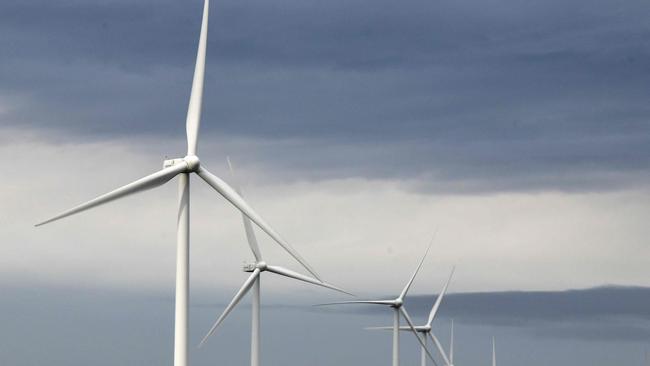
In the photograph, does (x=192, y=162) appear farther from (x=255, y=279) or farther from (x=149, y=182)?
(x=255, y=279)

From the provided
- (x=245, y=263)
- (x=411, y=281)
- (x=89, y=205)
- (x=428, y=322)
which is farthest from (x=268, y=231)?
(x=428, y=322)

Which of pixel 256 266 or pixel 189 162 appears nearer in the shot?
pixel 189 162

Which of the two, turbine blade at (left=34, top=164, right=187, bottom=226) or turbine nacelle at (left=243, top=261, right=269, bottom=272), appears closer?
turbine blade at (left=34, top=164, right=187, bottom=226)

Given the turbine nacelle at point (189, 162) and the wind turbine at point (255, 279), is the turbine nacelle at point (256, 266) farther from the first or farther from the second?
the turbine nacelle at point (189, 162)

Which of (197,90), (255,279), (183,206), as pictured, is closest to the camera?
(183,206)

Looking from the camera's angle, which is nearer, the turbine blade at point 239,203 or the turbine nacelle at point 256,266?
the turbine blade at point 239,203

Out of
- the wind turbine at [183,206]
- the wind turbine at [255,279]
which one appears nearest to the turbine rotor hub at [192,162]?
the wind turbine at [183,206]

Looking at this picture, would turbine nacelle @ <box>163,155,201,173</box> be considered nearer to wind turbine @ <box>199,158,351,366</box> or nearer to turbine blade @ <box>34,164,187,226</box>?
turbine blade @ <box>34,164,187,226</box>

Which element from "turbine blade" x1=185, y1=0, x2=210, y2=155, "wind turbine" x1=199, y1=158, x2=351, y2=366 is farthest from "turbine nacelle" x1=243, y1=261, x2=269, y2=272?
"turbine blade" x1=185, y1=0, x2=210, y2=155

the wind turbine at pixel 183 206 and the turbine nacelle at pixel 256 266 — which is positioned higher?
the turbine nacelle at pixel 256 266

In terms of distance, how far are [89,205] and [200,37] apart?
14.8 metres

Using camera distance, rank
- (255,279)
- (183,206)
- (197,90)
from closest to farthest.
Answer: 1. (183,206)
2. (197,90)
3. (255,279)

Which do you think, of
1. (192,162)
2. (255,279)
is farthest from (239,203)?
(255,279)

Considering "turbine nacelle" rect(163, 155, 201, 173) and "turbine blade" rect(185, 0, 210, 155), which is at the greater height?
"turbine blade" rect(185, 0, 210, 155)
